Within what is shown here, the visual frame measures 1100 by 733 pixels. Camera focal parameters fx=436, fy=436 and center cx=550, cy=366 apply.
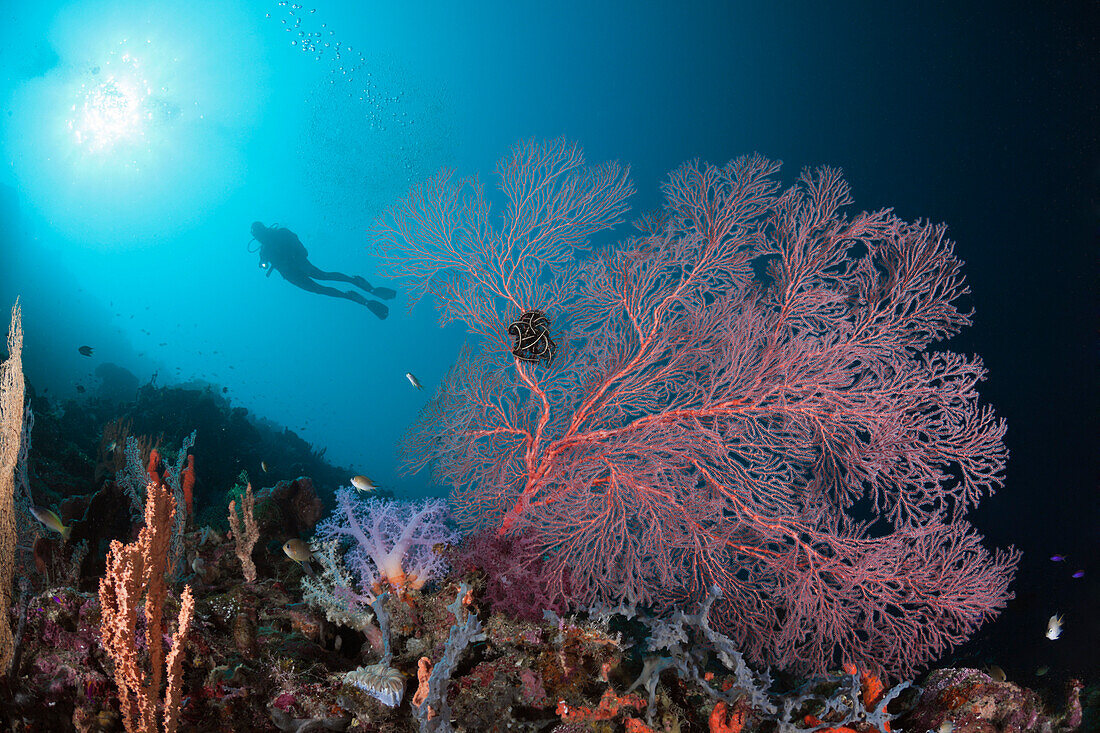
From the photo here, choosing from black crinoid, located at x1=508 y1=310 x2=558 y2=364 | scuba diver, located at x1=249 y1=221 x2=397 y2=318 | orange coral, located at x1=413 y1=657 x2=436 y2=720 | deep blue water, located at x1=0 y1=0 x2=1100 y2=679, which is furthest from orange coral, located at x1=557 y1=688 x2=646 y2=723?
scuba diver, located at x1=249 y1=221 x2=397 y2=318

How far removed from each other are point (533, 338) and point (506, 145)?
58946 millimetres

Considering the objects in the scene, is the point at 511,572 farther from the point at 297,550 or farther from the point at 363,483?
the point at 363,483

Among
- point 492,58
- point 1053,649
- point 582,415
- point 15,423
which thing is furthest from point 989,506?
point 492,58

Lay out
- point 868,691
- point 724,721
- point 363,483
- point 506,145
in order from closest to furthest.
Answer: point 724,721, point 868,691, point 363,483, point 506,145

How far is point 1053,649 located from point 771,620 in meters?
16.8

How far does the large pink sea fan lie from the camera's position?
4164 millimetres

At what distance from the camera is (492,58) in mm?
49156

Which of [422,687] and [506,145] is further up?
[506,145]

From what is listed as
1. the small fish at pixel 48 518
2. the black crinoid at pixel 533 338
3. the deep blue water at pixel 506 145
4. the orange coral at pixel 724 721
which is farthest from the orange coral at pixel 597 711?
the deep blue water at pixel 506 145

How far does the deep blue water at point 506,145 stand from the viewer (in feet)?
58.4

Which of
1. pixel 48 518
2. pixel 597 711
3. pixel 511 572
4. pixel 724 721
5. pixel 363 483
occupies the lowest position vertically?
pixel 724 721

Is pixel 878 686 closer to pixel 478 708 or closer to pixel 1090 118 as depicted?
pixel 478 708

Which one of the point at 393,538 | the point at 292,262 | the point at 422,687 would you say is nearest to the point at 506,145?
the point at 292,262

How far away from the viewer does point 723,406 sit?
432 cm
